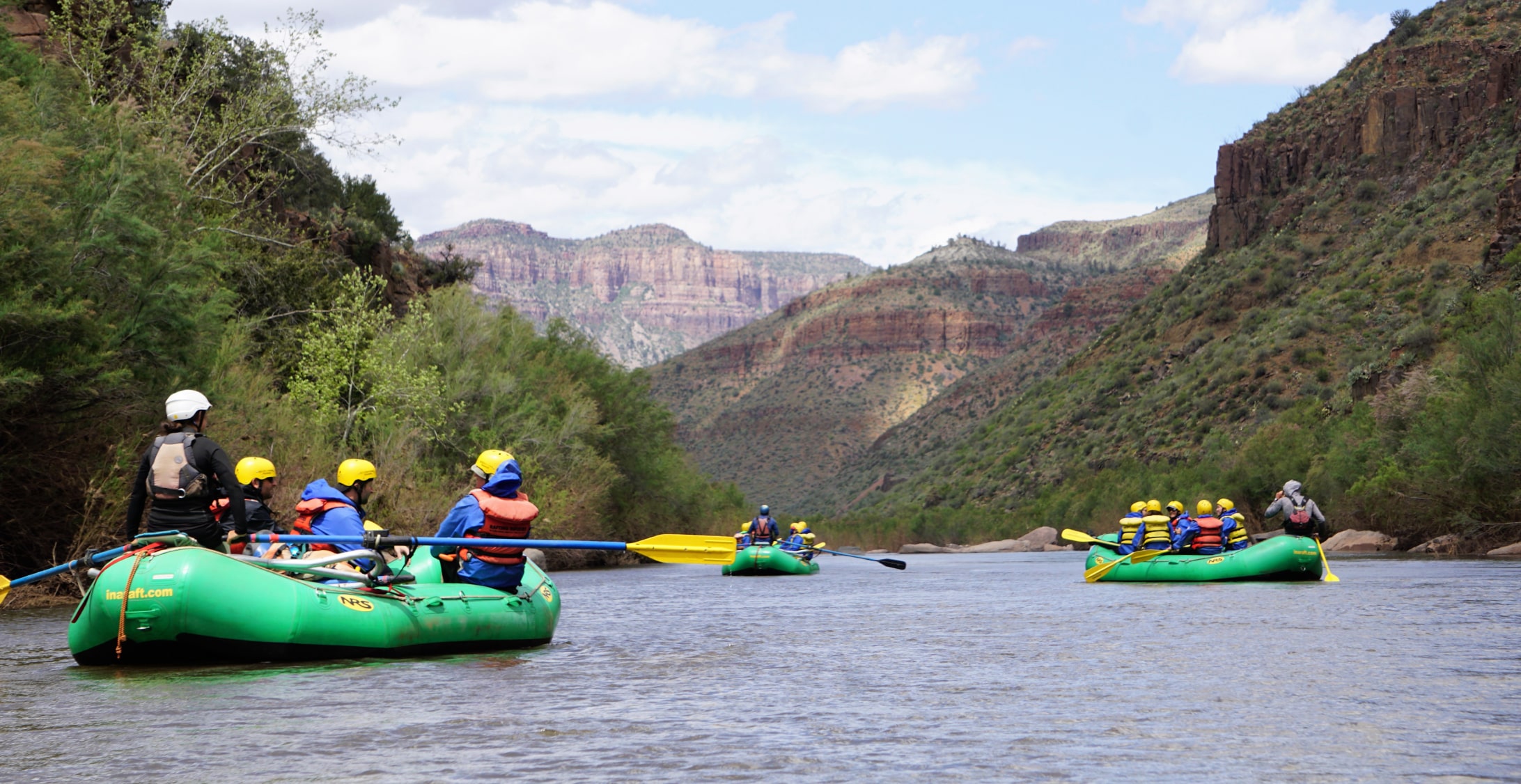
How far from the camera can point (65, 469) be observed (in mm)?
24531

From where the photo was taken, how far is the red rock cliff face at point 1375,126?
79.4 m

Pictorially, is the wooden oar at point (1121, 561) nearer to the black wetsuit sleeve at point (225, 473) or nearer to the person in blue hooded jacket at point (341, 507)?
the person in blue hooded jacket at point (341, 507)

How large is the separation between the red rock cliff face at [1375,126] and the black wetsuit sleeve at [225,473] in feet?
257

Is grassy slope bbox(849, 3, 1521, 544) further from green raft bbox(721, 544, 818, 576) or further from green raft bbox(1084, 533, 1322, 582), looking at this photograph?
green raft bbox(721, 544, 818, 576)

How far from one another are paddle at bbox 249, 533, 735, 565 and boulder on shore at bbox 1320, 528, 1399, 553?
116 ft

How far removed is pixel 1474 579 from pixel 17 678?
26013 millimetres

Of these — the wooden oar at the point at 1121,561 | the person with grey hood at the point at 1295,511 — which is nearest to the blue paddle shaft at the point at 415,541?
the person with grey hood at the point at 1295,511

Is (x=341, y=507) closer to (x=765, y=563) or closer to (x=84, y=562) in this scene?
(x=84, y=562)

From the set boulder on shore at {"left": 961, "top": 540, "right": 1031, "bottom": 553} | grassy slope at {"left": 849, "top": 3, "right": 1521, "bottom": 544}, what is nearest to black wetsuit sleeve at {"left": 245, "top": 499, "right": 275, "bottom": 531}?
grassy slope at {"left": 849, "top": 3, "right": 1521, "bottom": 544}

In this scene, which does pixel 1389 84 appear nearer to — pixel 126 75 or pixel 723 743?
pixel 126 75

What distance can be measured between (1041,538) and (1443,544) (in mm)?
36598

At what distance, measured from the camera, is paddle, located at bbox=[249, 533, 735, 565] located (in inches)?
583

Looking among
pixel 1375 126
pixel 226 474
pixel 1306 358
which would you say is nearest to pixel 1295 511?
pixel 226 474

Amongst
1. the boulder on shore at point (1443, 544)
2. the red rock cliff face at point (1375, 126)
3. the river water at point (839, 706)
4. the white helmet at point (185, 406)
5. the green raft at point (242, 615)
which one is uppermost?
the red rock cliff face at point (1375, 126)
